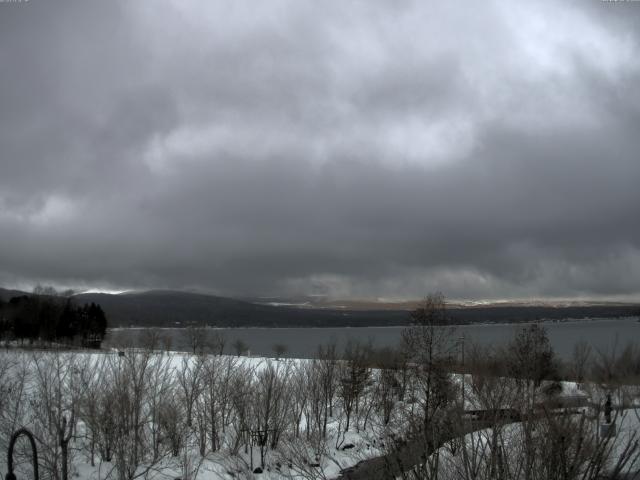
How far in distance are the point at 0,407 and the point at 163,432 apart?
12719 mm

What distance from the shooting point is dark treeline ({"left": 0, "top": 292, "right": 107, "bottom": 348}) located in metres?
112

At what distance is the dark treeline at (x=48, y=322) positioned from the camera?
11225cm

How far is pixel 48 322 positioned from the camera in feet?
378

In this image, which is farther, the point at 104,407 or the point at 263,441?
the point at 263,441

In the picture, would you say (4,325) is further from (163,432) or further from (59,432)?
(59,432)

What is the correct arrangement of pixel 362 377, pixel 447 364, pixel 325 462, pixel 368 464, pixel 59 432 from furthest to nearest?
1. pixel 362 377
2. pixel 447 364
3. pixel 325 462
4. pixel 368 464
5. pixel 59 432

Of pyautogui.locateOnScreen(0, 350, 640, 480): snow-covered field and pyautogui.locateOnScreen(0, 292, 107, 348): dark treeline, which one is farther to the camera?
pyautogui.locateOnScreen(0, 292, 107, 348): dark treeline

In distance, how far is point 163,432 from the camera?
128 ft

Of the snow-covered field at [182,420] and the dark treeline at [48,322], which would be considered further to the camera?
the dark treeline at [48,322]

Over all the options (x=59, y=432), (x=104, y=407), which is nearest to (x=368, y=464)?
(x=104, y=407)

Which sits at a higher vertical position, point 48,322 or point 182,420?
point 48,322

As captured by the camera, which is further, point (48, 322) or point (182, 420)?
point (48, 322)

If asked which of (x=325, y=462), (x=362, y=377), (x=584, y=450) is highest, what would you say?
(x=584, y=450)

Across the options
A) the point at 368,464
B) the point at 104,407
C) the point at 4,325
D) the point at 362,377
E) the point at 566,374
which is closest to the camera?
the point at 104,407
